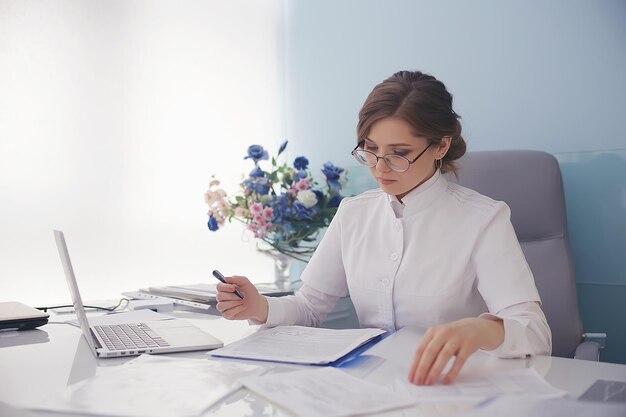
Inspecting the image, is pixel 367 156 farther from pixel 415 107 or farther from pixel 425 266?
pixel 425 266

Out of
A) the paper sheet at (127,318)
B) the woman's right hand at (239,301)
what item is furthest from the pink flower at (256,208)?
the woman's right hand at (239,301)

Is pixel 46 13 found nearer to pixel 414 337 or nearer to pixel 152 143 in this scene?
pixel 152 143

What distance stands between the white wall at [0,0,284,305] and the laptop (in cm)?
104

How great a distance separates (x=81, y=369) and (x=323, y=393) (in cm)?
51

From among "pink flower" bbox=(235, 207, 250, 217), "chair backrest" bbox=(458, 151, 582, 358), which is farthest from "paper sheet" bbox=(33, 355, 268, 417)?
"pink flower" bbox=(235, 207, 250, 217)

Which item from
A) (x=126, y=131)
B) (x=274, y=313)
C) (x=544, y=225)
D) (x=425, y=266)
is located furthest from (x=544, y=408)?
(x=126, y=131)

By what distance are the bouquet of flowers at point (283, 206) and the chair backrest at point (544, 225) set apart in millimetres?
612

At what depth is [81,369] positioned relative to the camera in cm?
121

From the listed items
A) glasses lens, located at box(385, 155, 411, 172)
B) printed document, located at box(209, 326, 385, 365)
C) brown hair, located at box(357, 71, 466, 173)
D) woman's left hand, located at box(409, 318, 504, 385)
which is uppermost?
brown hair, located at box(357, 71, 466, 173)

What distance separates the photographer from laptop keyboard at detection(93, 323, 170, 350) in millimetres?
1337

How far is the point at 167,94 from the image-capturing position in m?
2.77

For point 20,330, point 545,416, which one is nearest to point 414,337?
point 545,416

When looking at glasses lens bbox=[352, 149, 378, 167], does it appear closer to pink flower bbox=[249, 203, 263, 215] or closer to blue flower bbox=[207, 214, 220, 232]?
pink flower bbox=[249, 203, 263, 215]

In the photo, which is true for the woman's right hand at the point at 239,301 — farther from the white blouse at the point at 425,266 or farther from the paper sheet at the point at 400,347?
the paper sheet at the point at 400,347
